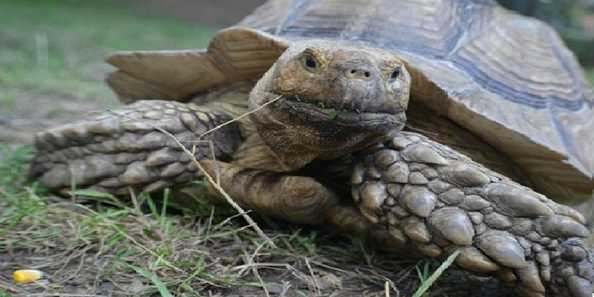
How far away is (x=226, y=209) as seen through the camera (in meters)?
2.41

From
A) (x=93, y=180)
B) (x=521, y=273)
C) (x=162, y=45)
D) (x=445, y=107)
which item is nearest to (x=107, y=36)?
(x=162, y=45)

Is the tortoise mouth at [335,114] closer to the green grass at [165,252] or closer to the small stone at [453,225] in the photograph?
the small stone at [453,225]

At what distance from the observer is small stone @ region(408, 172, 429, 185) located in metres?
1.90

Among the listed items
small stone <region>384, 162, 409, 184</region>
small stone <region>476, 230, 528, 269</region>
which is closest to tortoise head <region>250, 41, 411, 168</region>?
small stone <region>384, 162, 409, 184</region>

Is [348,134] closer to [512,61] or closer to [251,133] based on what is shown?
[251,133]

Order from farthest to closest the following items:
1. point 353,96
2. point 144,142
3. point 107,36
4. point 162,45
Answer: point 107,36 → point 162,45 → point 144,142 → point 353,96

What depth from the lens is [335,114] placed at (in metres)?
1.78

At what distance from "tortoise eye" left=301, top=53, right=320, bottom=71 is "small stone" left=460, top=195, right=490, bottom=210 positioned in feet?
1.94

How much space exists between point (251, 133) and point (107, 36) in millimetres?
7541

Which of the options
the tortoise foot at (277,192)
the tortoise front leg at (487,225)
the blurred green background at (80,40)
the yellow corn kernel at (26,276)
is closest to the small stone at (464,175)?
the tortoise front leg at (487,225)

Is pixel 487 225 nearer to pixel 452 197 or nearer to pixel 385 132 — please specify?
pixel 452 197

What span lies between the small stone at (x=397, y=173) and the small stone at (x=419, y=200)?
5 cm

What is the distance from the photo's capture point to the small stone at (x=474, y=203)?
182 cm

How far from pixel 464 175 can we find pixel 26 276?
4.28 feet
